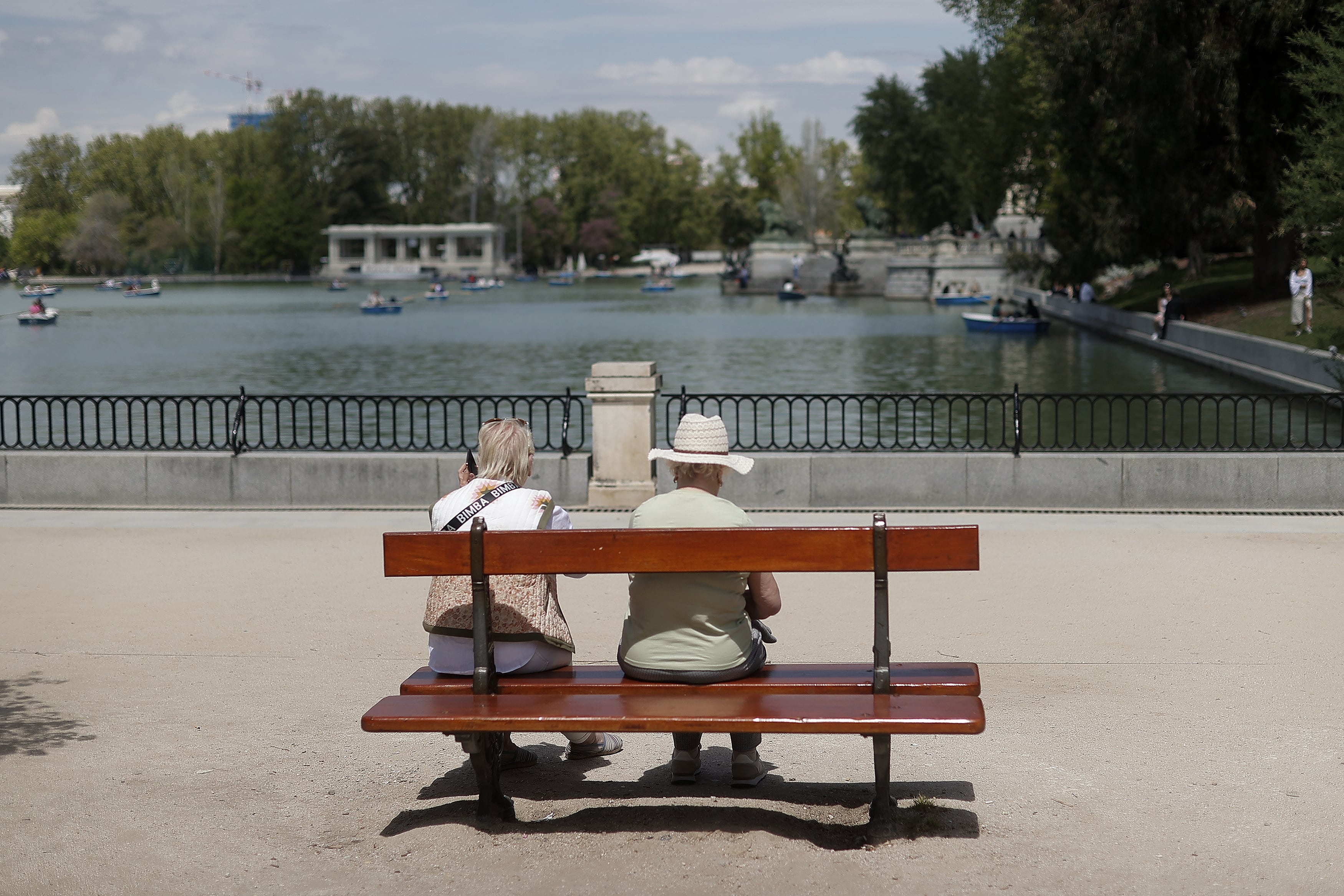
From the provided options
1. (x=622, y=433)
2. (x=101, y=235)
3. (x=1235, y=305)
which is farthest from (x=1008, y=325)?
(x=101, y=235)

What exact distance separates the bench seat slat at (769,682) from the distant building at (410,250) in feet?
458

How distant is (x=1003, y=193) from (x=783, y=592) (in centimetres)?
5842

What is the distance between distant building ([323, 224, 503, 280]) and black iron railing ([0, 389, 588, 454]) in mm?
112497

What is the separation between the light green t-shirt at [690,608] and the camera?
16.1 ft

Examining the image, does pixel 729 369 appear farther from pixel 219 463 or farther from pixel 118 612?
pixel 118 612

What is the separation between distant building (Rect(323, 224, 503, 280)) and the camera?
143875 mm

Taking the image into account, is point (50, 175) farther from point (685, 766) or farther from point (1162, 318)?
point (685, 766)

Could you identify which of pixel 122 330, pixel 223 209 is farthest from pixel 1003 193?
pixel 223 209

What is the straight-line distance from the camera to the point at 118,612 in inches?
335

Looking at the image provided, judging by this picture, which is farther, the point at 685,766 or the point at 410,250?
the point at 410,250

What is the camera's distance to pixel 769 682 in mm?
4922

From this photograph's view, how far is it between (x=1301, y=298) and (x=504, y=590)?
30.3m

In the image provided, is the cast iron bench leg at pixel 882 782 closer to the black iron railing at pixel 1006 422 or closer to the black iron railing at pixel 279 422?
the black iron railing at pixel 279 422

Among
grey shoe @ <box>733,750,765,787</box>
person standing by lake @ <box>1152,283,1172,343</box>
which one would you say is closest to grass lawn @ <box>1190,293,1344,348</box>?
person standing by lake @ <box>1152,283,1172,343</box>
